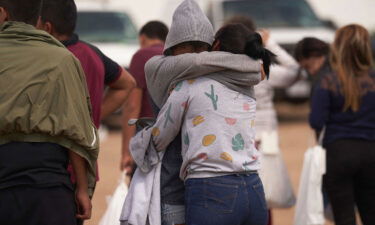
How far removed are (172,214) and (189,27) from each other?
858 millimetres

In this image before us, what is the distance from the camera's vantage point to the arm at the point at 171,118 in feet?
13.5

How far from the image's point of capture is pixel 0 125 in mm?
3506

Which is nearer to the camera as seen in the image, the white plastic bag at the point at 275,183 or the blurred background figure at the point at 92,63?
the blurred background figure at the point at 92,63

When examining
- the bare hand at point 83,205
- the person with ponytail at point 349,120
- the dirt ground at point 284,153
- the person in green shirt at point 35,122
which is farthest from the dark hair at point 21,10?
the dirt ground at point 284,153

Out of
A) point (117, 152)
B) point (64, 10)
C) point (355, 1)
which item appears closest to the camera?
point (64, 10)

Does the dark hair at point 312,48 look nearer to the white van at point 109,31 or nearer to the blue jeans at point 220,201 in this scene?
the blue jeans at point 220,201


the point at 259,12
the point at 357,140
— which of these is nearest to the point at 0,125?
the point at 357,140

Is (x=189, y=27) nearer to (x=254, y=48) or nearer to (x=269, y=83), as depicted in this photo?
(x=254, y=48)

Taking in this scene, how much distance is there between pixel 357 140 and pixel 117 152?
7.20m

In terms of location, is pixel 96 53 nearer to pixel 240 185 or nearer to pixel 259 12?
pixel 240 185

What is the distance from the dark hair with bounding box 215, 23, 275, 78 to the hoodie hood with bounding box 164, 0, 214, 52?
0.07 meters

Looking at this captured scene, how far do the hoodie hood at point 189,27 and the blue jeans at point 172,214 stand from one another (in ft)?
2.42

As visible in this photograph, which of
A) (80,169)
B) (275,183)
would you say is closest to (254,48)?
(80,169)

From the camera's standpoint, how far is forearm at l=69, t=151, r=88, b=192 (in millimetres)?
3715
